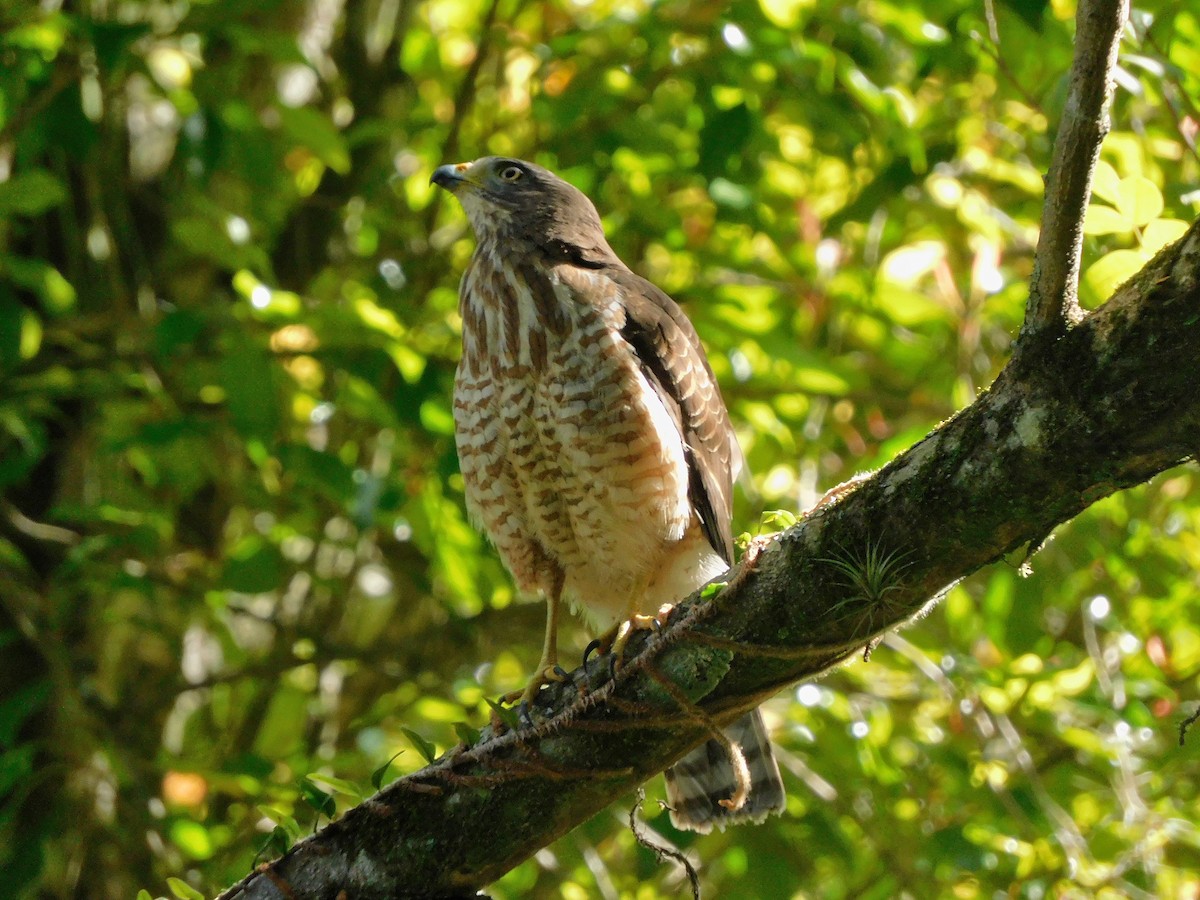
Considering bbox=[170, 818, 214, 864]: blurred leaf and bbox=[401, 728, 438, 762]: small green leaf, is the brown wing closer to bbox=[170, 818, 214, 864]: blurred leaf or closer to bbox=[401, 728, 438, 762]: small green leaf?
bbox=[401, 728, 438, 762]: small green leaf

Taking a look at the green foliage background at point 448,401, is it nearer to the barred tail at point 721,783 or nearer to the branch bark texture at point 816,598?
the barred tail at point 721,783

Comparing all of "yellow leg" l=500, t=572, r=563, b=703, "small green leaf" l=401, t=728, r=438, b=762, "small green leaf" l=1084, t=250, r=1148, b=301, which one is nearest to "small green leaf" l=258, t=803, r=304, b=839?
"small green leaf" l=401, t=728, r=438, b=762

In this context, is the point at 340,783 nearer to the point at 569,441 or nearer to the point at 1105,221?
the point at 569,441

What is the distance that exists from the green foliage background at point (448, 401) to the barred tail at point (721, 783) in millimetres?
931

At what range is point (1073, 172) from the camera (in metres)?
1.80

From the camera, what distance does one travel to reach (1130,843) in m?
4.17

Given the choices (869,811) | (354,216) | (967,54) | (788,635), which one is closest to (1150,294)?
(788,635)

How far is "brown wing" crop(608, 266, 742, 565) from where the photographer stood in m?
3.45

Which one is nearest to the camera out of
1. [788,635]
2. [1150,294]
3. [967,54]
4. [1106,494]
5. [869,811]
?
[1150,294]

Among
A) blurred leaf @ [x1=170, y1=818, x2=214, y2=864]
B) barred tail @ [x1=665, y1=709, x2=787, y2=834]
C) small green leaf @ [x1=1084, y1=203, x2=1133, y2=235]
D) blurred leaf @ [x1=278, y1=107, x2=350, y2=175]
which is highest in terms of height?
small green leaf @ [x1=1084, y1=203, x2=1133, y2=235]

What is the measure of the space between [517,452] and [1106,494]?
72.8 inches

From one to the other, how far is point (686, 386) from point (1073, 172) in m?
1.79

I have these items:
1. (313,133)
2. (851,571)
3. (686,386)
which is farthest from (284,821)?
(313,133)

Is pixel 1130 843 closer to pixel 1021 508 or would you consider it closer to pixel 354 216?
pixel 1021 508
